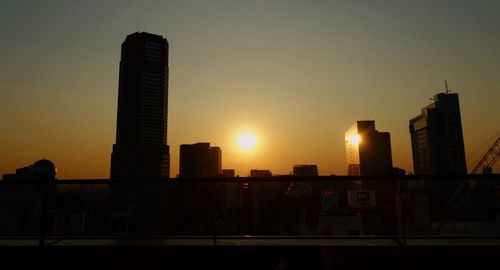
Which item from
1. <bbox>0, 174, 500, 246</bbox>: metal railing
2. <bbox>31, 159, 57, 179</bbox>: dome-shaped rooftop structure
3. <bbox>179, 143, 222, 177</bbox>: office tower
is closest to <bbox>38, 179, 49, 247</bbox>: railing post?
<bbox>0, 174, 500, 246</bbox>: metal railing

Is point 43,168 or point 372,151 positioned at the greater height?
point 372,151

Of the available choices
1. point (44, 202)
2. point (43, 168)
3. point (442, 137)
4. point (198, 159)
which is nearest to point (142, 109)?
point (198, 159)

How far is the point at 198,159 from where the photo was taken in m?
120

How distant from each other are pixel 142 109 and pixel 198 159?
3525 centimetres

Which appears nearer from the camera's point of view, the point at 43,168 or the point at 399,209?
the point at 399,209

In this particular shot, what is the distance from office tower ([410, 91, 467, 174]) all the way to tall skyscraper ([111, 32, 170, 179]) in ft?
312

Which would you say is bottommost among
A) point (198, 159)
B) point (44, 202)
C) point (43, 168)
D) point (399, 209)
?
point (399, 209)

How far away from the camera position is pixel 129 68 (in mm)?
149500

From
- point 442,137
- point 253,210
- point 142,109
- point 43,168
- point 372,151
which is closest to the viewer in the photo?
point 253,210

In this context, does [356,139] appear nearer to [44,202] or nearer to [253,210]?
[253,210]

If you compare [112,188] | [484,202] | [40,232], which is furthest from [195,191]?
[484,202]

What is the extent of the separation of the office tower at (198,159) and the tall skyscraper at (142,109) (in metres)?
9.91

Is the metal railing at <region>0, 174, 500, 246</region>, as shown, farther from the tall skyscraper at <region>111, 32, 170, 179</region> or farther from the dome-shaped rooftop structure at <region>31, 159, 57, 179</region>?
the tall skyscraper at <region>111, 32, 170, 179</region>

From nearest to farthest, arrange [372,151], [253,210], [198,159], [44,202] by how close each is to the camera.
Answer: [253,210] → [44,202] → [198,159] → [372,151]
